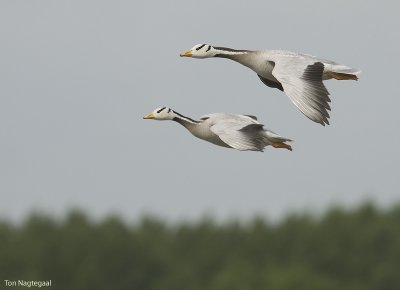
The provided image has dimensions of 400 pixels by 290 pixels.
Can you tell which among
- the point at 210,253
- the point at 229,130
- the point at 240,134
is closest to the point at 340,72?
the point at 229,130

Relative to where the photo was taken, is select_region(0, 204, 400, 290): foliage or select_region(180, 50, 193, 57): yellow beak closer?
select_region(180, 50, 193, 57): yellow beak

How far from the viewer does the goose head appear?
28.7m

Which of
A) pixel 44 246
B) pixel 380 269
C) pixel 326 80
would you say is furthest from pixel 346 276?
pixel 326 80

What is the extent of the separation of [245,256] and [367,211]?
13055mm

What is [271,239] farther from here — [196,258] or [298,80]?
[298,80]

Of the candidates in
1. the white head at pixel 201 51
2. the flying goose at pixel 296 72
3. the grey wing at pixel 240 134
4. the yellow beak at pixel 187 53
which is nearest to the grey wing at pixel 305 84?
the flying goose at pixel 296 72

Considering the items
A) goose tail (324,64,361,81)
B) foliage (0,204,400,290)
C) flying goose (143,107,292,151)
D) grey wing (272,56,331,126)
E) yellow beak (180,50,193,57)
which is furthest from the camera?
foliage (0,204,400,290)

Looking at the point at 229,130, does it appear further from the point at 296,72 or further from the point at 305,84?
the point at 305,84

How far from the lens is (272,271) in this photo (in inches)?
4557

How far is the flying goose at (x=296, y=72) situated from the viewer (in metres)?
24.8

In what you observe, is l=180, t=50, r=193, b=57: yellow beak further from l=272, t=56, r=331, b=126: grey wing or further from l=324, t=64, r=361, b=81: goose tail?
l=324, t=64, r=361, b=81: goose tail

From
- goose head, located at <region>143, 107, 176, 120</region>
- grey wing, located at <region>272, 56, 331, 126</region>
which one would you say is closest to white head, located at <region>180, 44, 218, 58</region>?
goose head, located at <region>143, 107, 176, 120</region>

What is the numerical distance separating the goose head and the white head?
4.27ft

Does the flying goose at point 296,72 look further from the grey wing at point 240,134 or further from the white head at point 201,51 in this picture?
the grey wing at point 240,134
